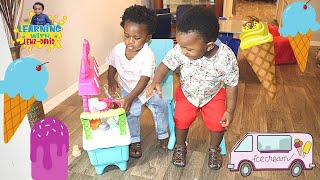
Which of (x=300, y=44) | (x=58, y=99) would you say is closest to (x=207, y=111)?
(x=300, y=44)

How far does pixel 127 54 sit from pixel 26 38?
2.31 ft

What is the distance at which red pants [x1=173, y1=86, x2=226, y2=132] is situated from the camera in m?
1.27

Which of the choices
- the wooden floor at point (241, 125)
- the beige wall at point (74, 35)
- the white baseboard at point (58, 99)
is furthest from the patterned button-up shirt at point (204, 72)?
the white baseboard at point (58, 99)

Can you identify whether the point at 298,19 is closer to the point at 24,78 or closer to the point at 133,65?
the point at 24,78

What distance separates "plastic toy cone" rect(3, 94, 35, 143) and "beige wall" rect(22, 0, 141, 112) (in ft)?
3.41

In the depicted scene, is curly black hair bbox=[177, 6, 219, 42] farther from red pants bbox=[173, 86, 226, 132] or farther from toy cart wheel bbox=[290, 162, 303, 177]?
toy cart wheel bbox=[290, 162, 303, 177]

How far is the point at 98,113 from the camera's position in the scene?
108 centimetres

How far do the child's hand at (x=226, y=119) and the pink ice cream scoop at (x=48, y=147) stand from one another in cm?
72

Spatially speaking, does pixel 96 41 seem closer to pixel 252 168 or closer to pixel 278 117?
pixel 278 117

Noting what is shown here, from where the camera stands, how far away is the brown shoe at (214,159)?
135cm

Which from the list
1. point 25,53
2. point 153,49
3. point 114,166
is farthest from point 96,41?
point 114,166

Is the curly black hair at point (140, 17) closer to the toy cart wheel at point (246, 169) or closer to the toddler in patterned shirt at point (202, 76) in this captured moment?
the toddler in patterned shirt at point (202, 76)

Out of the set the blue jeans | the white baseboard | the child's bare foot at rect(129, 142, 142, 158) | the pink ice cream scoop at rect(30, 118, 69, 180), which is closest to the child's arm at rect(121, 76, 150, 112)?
the blue jeans

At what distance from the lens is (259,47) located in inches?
42.4
